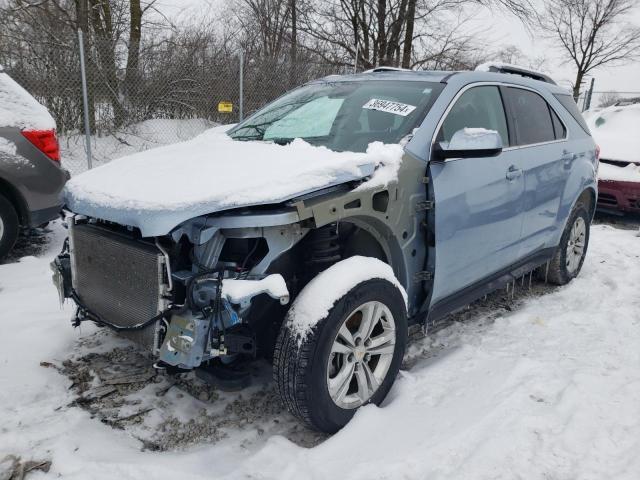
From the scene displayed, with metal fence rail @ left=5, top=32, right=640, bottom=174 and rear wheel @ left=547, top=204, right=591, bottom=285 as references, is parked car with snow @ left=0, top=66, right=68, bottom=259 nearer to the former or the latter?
metal fence rail @ left=5, top=32, right=640, bottom=174

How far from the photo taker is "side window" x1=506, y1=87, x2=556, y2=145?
383 centimetres

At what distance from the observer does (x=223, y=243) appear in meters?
2.35

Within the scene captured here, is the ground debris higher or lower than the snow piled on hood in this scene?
lower

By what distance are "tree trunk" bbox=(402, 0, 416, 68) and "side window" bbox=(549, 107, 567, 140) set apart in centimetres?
1254

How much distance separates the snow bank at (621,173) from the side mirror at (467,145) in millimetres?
5417

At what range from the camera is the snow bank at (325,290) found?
2.32m

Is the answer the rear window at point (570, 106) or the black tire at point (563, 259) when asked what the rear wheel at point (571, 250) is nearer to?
the black tire at point (563, 259)

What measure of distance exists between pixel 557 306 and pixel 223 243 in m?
3.08

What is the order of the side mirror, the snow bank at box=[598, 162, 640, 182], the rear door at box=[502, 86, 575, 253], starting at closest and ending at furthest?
the side mirror
the rear door at box=[502, 86, 575, 253]
the snow bank at box=[598, 162, 640, 182]

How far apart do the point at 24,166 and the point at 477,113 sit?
3841 millimetres

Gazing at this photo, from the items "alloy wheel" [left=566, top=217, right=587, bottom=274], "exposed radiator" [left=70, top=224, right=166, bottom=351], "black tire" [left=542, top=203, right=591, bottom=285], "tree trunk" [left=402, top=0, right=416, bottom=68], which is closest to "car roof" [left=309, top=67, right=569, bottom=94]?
"black tire" [left=542, top=203, right=591, bottom=285]

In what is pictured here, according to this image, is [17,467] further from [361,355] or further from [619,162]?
[619,162]

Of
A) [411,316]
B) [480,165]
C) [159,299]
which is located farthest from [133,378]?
[480,165]

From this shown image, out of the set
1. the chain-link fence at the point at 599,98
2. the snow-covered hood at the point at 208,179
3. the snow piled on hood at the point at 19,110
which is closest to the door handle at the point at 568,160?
the snow-covered hood at the point at 208,179
